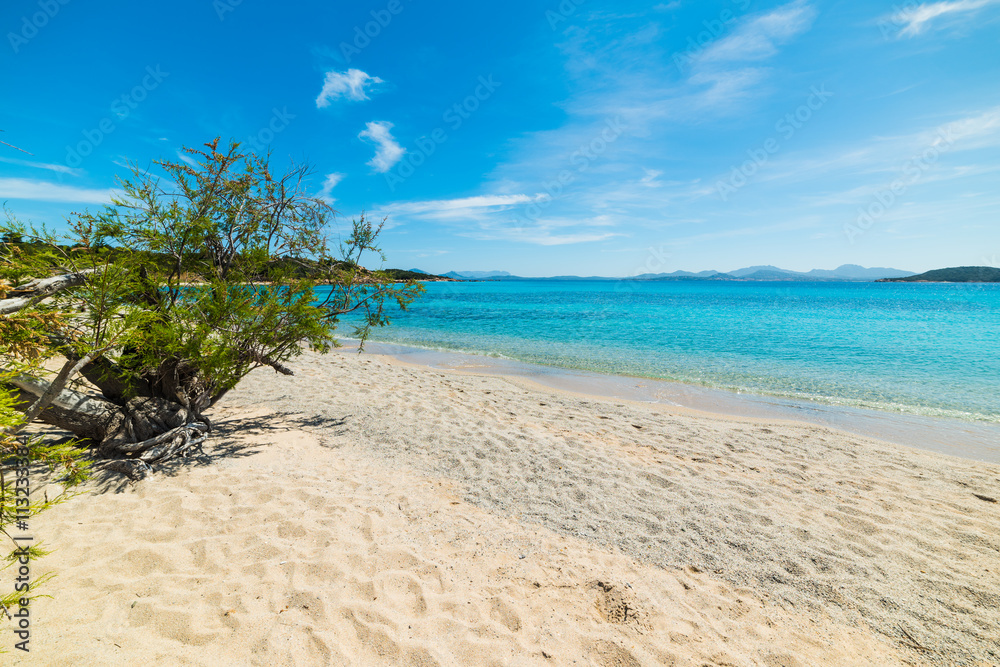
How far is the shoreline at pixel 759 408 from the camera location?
868 centimetres

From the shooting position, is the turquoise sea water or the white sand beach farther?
the turquoise sea water

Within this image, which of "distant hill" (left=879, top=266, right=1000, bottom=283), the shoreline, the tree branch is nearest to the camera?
the tree branch

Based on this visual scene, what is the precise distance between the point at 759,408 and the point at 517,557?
936 centimetres

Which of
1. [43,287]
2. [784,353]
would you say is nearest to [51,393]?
[43,287]

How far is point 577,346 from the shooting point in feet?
67.4

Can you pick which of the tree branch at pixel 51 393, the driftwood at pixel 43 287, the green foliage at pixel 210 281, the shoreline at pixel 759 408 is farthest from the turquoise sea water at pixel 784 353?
the tree branch at pixel 51 393

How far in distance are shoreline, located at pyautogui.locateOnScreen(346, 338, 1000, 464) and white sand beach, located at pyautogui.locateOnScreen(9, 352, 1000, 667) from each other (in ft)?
6.22

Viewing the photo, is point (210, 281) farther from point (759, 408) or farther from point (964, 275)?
point (964, 275)

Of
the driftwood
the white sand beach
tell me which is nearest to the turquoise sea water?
the white sand beach

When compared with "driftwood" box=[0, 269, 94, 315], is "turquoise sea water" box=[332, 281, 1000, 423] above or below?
below

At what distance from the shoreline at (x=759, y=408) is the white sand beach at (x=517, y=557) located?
1896mm

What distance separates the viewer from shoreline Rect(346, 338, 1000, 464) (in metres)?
8.68

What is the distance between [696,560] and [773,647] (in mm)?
1026

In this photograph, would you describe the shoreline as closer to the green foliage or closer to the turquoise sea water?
the turquoise sea water
